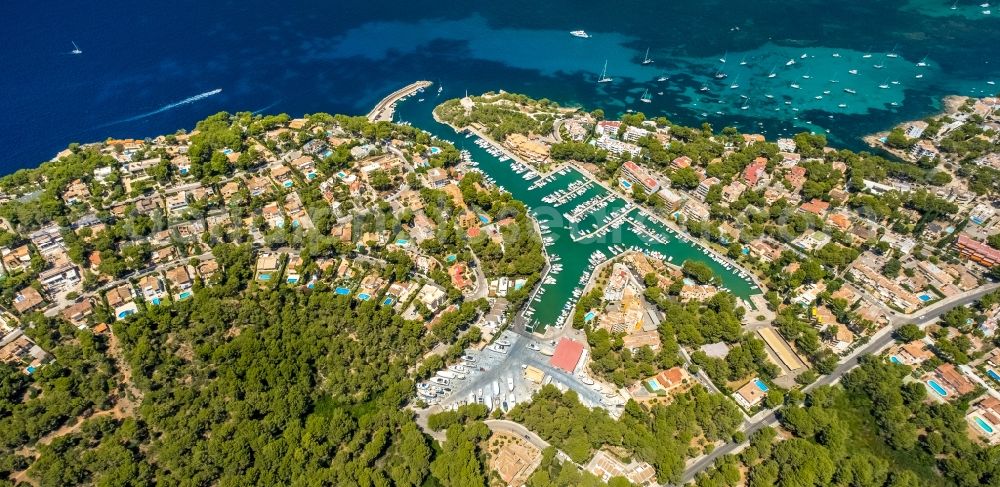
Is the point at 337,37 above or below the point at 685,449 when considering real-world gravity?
above

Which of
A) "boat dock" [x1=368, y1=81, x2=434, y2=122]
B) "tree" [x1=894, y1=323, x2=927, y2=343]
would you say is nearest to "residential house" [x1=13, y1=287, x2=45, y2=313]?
"boat dock" [x1=368, y1=81, x2=434, y2=122]

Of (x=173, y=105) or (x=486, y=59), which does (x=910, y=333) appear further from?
(x=173, y=105)

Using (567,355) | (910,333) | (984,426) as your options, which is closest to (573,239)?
(567,355)

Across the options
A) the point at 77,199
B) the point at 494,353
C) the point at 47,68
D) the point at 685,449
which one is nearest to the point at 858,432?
the point at 685,449

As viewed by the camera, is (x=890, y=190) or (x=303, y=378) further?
(x=890, y=190)

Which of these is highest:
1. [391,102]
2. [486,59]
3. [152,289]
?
[486,59]

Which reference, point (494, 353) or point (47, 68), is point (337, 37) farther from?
point (494, 353)

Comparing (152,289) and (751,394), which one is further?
(152,289)
